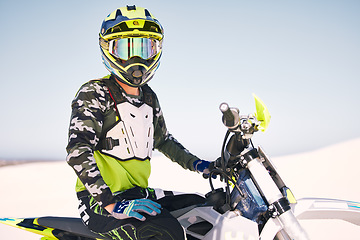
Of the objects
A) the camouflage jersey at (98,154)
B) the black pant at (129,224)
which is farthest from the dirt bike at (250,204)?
the camouflage jersey at (98,154)

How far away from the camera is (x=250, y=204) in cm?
196

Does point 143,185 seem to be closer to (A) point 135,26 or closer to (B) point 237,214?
(B) point 237,214

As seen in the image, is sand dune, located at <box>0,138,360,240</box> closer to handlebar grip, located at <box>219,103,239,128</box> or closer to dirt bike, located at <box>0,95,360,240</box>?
dirt bike, located at <box>0,95,360,240</box>

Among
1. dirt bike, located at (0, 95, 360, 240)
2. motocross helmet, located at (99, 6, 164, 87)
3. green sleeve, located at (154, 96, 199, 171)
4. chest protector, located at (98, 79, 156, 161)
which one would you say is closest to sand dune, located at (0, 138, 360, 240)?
green sleeve, located at (154, 96, 199, 171)

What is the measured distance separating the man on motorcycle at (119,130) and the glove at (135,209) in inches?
1.5

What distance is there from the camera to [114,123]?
243cm

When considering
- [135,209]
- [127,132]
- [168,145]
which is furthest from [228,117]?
[168,145]

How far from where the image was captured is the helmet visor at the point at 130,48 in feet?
8.09

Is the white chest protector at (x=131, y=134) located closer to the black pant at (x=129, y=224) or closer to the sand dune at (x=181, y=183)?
the black pant at (x=129, y=224)

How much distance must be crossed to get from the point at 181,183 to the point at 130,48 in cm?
563

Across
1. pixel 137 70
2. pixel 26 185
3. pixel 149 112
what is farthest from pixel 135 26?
pixel 26 185

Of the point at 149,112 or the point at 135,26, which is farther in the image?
the point at 149,112

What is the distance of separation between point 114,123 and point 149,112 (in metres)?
0.35

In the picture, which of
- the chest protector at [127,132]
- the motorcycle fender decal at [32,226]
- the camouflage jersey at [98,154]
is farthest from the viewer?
the motorcycle fender decal at [32,226]
